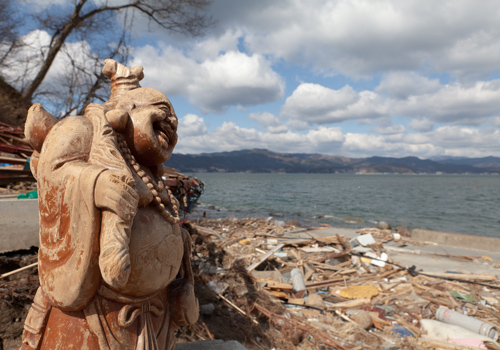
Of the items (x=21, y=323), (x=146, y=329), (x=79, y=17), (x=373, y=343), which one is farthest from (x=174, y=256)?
(x=79, y=17)

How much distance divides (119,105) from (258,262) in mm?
7783

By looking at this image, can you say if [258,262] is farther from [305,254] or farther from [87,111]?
[87,111]

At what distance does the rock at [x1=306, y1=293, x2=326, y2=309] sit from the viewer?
738 cm

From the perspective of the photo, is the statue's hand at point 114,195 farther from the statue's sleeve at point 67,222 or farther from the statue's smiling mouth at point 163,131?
the statue's smiling mouth at point 163,131

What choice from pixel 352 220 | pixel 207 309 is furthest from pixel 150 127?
pixel 352 220

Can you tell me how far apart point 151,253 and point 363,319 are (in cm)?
565

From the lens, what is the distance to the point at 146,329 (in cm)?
241

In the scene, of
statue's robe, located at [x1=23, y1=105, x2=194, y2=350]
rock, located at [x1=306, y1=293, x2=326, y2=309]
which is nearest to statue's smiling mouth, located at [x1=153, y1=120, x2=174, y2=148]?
statue's robe, located at [x1=23, y1=105, x2=194, y2=350]

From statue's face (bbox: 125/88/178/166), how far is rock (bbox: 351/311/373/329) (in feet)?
18.5

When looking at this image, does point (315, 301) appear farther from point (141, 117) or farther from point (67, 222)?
point (67, 222)

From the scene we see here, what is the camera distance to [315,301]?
7555mm

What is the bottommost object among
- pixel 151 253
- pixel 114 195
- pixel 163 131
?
pixel 151 253

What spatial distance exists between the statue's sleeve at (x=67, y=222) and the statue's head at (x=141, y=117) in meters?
0.39

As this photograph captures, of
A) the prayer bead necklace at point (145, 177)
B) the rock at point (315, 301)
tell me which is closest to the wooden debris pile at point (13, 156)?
the prayer bead necklace at point (145, 177)
